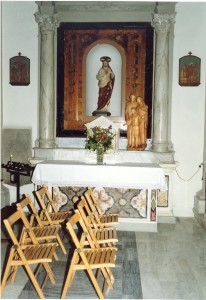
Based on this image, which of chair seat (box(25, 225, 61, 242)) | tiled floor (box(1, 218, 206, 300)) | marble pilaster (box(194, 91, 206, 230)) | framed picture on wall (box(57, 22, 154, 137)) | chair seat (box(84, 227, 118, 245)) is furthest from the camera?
framed picture on wall (box(57, 22, 154, 137))

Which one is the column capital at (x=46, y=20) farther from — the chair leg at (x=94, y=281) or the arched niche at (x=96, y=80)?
the chair leg at (x=94, y=281)

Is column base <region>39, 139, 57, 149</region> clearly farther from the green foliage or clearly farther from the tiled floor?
the tiled floor

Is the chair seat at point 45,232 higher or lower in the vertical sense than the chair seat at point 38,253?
higher

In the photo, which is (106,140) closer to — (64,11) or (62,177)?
(62,177)

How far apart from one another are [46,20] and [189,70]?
2996 millimetres

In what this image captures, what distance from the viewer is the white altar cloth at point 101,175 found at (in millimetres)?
5723

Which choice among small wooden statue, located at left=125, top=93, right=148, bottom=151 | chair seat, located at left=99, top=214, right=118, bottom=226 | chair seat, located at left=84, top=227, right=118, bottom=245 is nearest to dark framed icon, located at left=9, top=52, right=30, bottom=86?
small wooden statue, located at left=125, top=93, right=148, bottom=151

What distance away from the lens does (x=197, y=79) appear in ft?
23.7

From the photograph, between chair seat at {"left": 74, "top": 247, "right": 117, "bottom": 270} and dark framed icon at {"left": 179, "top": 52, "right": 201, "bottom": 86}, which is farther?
dark framed icon at {"left": 179, "top": 52, "right": 201, "bottom": 86}

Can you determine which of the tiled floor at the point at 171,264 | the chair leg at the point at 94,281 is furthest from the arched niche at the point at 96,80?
the chair leg at the point at 94,281

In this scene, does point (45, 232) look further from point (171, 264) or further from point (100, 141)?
point (100, 141)

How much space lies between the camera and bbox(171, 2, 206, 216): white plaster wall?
7.15 meters

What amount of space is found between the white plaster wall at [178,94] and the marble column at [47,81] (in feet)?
1.03

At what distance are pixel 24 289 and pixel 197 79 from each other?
17.1 feet
